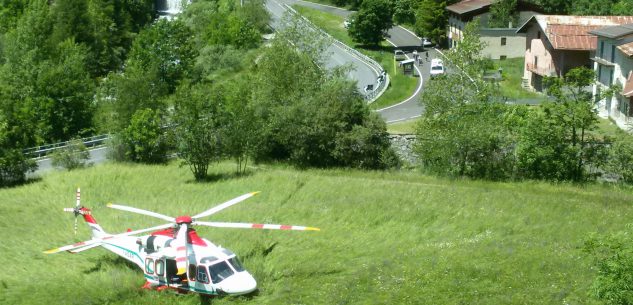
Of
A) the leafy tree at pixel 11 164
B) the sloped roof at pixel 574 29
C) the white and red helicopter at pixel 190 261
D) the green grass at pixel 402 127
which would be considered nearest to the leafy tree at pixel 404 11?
the sloped roof at pixel 574 29

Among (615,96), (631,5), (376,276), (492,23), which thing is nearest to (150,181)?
(376,276)

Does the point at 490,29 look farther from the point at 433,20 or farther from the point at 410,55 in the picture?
the point at 433,20

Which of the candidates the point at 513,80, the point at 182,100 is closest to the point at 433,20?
the point at 513,80

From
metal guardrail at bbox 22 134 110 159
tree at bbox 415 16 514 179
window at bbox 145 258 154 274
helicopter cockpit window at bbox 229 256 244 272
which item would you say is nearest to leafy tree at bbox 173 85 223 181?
metal guardrail at bbox 22 134 110 159

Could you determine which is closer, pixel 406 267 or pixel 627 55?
pixel 406 267

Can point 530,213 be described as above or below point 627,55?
below

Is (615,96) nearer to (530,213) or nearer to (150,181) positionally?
(530,213)
